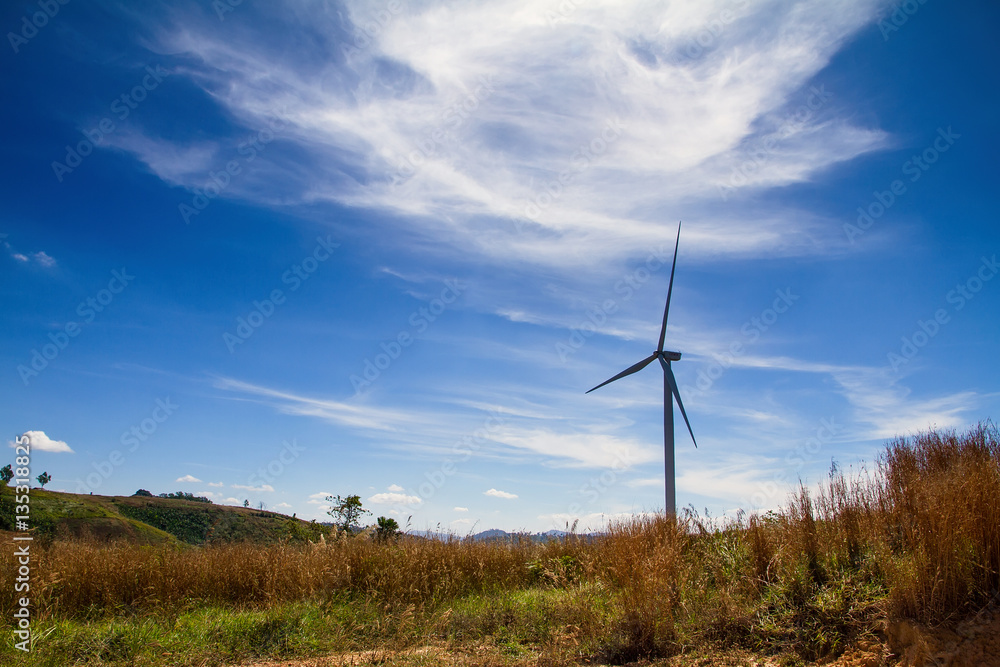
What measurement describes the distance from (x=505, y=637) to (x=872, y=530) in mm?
6060

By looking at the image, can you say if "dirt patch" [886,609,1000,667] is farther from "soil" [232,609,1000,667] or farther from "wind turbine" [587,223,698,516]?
"wind turbine" [587,223,698,516]

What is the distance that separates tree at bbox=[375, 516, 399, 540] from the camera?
16.7 meters

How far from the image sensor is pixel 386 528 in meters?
19.4

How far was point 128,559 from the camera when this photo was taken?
41.2 ft

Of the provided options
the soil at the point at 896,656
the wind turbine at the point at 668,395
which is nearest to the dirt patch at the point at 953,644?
the soil at the point at 896,656

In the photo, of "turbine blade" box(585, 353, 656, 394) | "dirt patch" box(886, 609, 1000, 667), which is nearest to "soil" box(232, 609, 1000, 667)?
"dirt patch" box(886, 609, 1000, 667)

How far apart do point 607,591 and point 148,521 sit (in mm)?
55361

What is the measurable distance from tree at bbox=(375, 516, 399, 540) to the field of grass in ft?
9.74

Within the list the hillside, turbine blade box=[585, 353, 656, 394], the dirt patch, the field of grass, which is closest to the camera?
the dirt patch

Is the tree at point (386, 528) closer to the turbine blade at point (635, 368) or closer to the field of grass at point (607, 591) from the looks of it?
the field of grass at point (607, 591)

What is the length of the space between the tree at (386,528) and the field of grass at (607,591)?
2967mm

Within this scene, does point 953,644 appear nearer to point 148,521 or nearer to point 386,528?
point 386,528

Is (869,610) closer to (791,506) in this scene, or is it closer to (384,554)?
(791,506)

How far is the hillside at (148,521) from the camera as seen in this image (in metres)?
15.4
